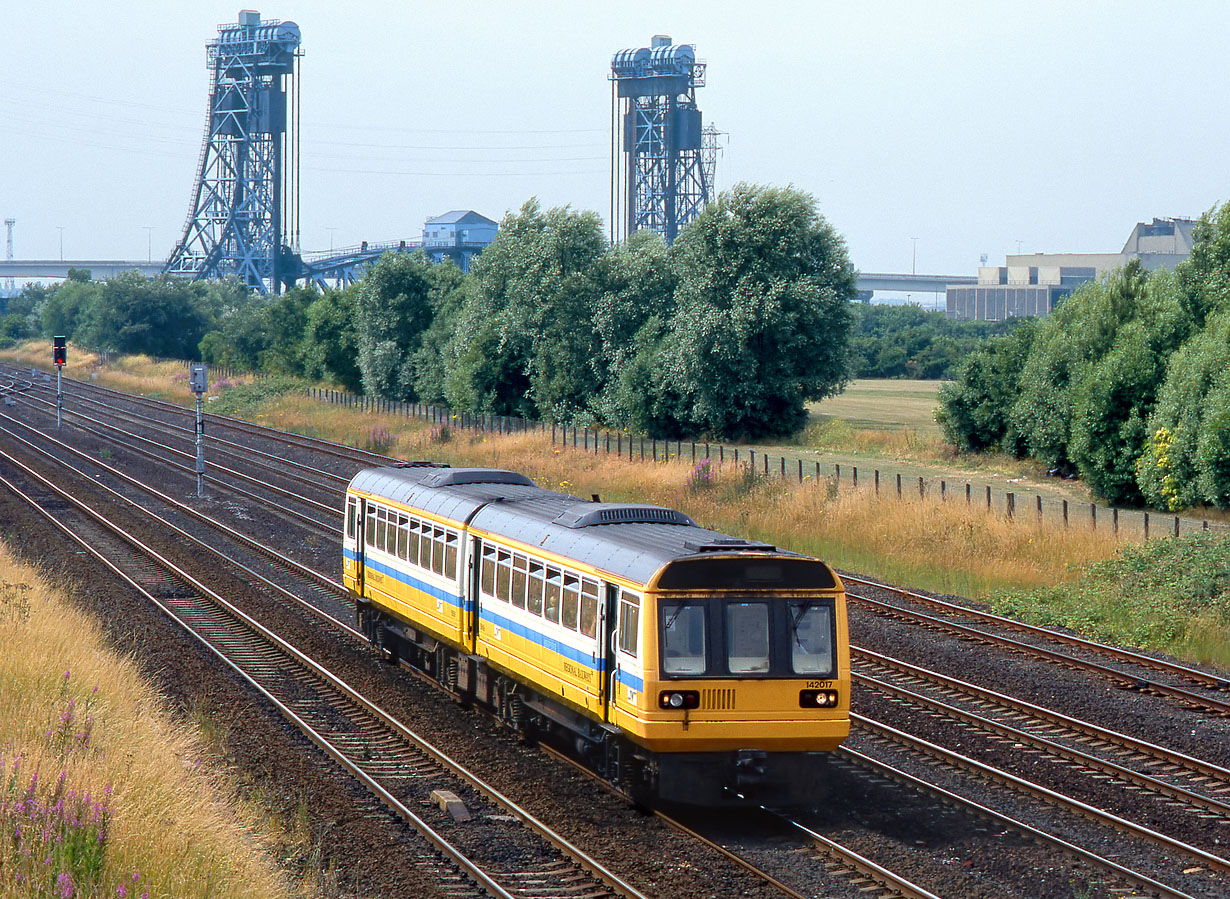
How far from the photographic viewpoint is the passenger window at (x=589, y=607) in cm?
1343

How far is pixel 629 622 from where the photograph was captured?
12.7 m

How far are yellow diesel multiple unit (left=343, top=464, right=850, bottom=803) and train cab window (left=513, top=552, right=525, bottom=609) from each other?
27 millimetres

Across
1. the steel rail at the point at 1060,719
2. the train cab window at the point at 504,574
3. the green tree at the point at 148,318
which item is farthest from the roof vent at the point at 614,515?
the green tree at the point at 148,318

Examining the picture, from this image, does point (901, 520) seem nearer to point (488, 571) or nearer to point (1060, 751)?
point (1060, 751)

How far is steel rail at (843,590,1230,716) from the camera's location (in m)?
17.5

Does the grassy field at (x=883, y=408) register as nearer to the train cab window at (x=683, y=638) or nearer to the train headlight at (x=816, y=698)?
the train headlight at (x=816, y=698)

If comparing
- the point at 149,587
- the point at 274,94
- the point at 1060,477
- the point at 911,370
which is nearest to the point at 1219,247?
the point at 1060,477

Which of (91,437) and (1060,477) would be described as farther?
(91,437)

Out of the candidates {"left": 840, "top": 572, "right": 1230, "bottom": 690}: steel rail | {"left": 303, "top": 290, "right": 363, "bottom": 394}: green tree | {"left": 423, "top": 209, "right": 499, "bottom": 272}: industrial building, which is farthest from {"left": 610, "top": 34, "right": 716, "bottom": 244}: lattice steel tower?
{"left": 840, "top": 572, "right": 1230, "bottom": 690}: steel rail

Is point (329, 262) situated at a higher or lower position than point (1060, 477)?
higher

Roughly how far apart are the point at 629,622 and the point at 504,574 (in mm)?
3402

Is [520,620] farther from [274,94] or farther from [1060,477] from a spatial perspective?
[274,94]

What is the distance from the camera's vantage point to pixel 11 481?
1714 inches

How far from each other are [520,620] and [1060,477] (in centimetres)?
A: 3319
